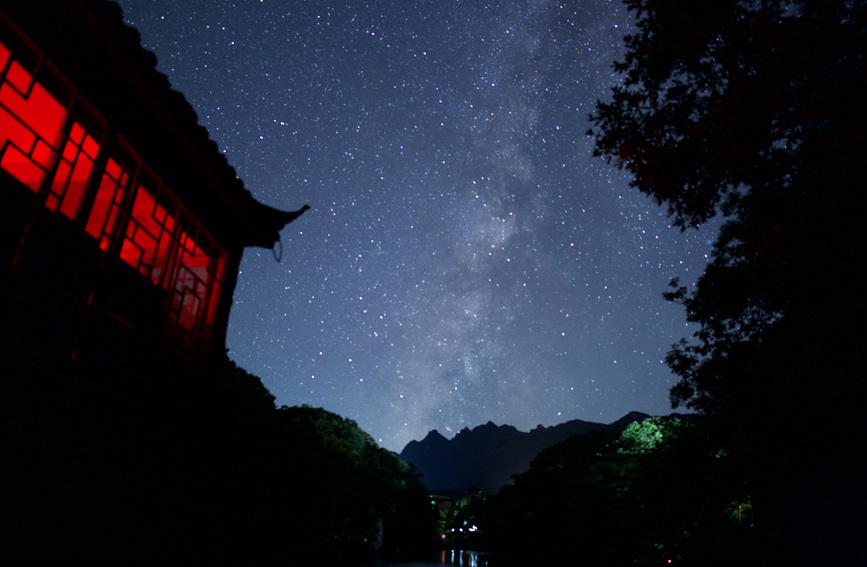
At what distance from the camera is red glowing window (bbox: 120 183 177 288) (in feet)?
15.9

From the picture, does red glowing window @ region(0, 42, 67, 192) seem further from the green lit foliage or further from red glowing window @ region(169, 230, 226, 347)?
the green lit foliage

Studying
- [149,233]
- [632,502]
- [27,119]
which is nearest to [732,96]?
[149,233]

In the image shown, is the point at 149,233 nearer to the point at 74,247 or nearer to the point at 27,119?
the point at 74,247

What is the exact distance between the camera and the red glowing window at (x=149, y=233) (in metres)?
4.86

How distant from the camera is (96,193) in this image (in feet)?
14.0

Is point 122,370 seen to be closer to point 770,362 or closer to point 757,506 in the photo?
point 770,362

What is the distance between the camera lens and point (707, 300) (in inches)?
689

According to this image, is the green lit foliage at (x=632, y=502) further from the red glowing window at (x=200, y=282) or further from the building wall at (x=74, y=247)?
the building wall at (x=74, y=247)

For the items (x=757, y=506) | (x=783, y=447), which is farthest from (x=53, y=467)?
(x=757, y=506)

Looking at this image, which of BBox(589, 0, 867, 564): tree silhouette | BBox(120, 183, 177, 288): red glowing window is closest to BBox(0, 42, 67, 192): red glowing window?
BBox(120, 183, 177, 288): red glowing window

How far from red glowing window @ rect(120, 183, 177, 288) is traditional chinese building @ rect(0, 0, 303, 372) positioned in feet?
0.12

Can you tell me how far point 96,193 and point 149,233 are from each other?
26.2 inches

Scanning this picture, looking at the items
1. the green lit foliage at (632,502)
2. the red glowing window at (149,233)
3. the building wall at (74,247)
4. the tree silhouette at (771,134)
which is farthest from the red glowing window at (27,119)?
the green lit foliage at (632,502)

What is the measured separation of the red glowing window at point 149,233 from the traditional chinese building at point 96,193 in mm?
38
